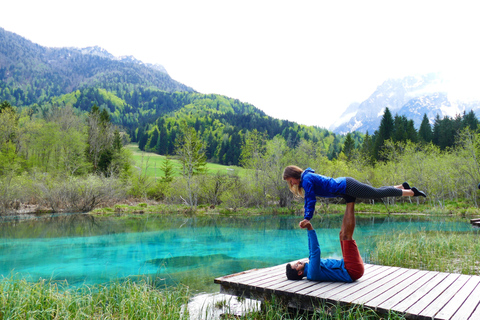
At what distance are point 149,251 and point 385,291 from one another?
11654mm

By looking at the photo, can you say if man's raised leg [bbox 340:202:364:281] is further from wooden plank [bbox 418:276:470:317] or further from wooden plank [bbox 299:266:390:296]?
wooden plank [bbox 418:276:470:317]

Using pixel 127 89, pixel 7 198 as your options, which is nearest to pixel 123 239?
pixel 7 198

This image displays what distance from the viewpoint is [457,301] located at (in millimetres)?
4199

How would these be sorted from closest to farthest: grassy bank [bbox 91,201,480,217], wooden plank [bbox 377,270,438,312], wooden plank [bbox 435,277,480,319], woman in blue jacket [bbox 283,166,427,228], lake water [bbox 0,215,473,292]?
wooden plank [bbox 435,277,480,319] → wooden plank [bbox 377,270,438,312] → woman in blue jacket [bbox 283,166,427,228] → lake water [bbox 0,215,473,292] → grassy bank [bbox 91,201,480,217]

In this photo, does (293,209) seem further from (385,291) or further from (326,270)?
(385,291)

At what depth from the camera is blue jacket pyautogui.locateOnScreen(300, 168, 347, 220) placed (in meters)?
4.72

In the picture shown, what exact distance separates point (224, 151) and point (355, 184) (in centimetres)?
9243

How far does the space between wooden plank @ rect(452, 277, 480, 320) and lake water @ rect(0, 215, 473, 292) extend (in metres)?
5.56

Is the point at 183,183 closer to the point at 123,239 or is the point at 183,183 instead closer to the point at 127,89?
the point at 123,239

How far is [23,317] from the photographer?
4660 millimetres

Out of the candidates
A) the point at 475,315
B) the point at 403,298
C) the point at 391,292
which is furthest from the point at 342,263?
the point at 475,315

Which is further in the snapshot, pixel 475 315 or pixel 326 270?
pixel 326 270

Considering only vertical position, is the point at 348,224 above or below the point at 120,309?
above

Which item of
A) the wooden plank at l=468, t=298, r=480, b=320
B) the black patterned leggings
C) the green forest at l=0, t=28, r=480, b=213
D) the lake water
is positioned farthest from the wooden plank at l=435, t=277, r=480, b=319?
the green forest at l=0, t=28, r=480, b=213
